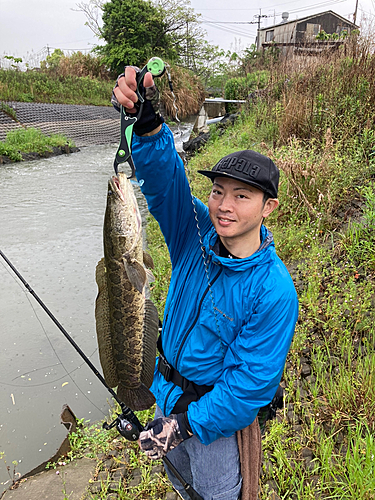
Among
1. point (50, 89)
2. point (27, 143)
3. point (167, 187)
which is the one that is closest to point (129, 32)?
point (50, 89)

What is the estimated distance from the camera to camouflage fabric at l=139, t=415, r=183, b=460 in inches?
67.4

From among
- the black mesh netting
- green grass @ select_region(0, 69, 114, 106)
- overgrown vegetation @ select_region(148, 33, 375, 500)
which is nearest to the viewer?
overgrown vegetation @ select_region(148, 33, 375, 500)

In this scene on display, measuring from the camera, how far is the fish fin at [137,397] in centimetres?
192

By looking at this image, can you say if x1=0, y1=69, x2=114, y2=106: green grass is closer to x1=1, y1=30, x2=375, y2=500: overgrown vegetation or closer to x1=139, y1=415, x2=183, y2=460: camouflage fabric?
x1=1, y1=30, x2=375, y2=500: overgrown vegetation

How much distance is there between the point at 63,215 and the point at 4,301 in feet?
12.4

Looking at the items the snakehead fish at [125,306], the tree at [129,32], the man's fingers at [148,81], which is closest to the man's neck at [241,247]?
the snakehead fish at [125,306]

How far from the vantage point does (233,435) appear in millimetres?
1867

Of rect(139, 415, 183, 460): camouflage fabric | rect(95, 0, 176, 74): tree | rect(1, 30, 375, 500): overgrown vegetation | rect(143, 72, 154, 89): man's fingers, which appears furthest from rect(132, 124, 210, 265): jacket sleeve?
rect(95, 0, 176, 74): tree

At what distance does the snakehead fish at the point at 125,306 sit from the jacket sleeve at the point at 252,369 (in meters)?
0.42

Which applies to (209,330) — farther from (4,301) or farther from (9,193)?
(9,193)

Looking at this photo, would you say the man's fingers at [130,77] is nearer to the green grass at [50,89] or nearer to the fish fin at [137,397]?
the fish fin at [137,397]

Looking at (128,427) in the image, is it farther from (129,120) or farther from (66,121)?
(66,121)

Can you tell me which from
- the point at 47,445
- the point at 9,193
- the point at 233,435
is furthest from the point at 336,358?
the point at 9,193

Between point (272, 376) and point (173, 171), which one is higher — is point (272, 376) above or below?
below
